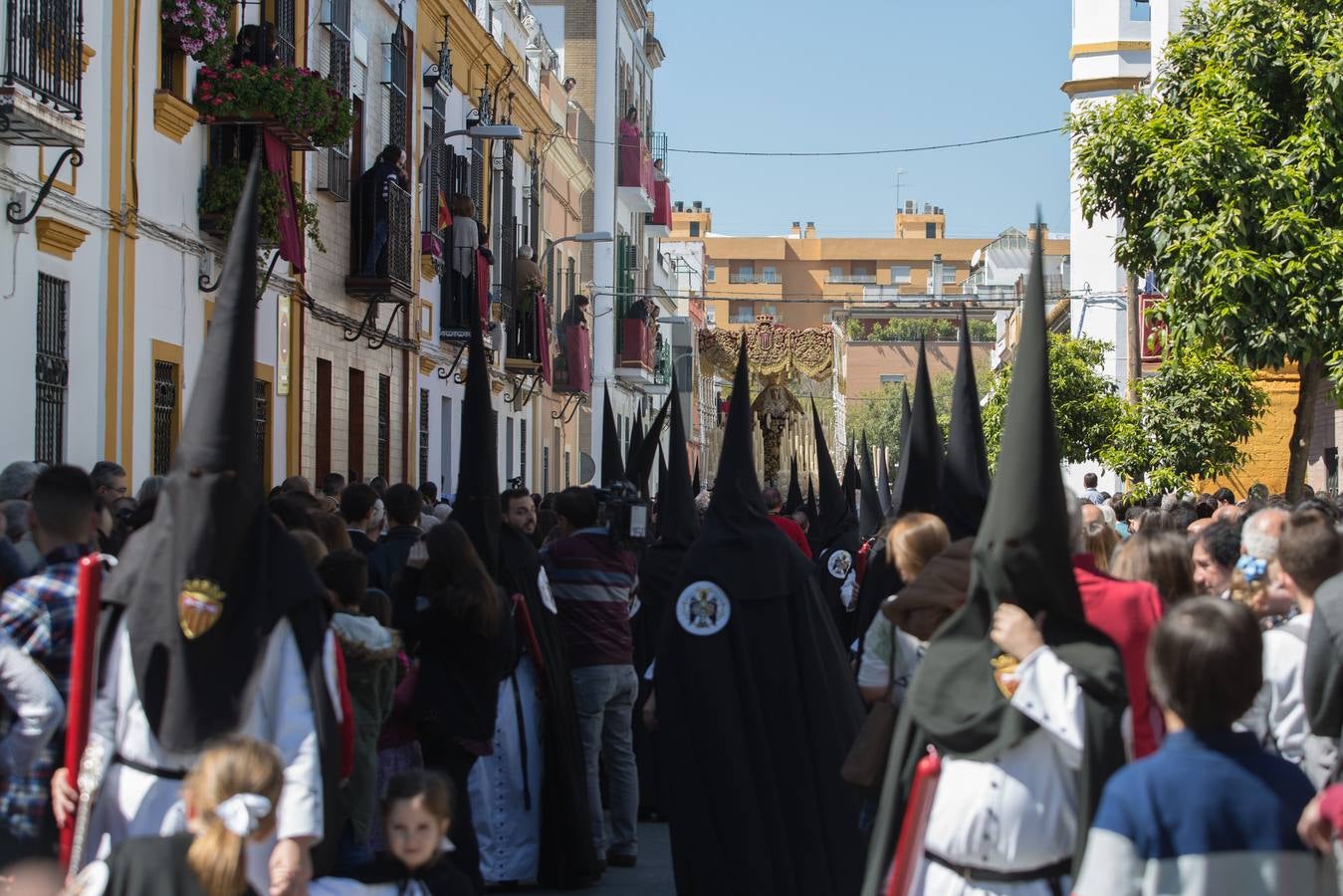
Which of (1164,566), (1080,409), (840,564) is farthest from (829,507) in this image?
(1080,409)

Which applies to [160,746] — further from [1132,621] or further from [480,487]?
[480,487]

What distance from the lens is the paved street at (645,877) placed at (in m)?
9.25

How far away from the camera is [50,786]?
548 cm

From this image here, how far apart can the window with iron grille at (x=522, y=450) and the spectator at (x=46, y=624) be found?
29293mm

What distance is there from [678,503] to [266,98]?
8.39 m

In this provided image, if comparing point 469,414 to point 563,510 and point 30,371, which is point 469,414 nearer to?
point 563,510

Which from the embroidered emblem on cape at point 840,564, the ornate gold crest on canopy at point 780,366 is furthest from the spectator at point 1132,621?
the ornate gold crest on canopy at point 780,366

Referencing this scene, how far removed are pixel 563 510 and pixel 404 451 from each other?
15.8 meters

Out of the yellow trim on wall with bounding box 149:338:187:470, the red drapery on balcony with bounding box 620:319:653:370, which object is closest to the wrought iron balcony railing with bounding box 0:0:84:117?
the yellow trim on wall with bounding box 149:338:187:470

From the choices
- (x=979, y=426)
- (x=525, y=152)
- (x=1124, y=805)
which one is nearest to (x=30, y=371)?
(x=979, y=426)

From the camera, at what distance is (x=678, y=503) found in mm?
9984

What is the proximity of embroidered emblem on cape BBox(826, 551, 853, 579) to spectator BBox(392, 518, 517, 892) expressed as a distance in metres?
6.03

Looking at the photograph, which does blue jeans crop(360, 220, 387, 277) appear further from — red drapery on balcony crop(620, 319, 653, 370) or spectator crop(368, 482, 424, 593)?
red drapery on balcony crop(620, 319, 653, 370)

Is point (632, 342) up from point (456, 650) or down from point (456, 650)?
up
